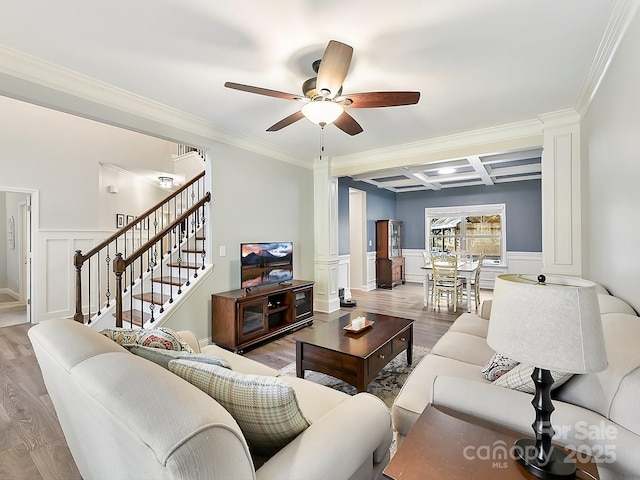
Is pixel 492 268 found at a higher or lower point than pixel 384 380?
higher

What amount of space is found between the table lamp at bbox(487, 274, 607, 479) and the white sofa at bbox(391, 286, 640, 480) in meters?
0.14

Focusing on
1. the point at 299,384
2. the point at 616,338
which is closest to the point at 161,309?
the point at 299,384

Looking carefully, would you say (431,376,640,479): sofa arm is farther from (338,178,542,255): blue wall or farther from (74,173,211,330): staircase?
(338,178,542,255): blue wall

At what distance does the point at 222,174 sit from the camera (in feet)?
12.7

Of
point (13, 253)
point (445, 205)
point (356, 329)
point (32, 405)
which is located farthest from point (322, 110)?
point (13, 253)

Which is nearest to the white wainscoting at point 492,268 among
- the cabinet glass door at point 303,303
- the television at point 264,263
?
the cabinet glass door at point 303,303

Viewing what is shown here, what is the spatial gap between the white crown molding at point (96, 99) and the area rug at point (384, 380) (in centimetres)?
278

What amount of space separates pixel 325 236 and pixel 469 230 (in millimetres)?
4761

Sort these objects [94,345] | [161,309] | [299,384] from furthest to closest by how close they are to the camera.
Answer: [161,309]
[299,384]
[94,345]

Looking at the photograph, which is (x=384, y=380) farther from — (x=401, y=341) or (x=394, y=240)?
(x=394, y=240)

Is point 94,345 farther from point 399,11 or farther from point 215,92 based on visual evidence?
point 215,92

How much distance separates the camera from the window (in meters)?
7.61

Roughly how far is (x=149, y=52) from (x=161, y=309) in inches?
96.1

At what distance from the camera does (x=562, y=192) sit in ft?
11.1
